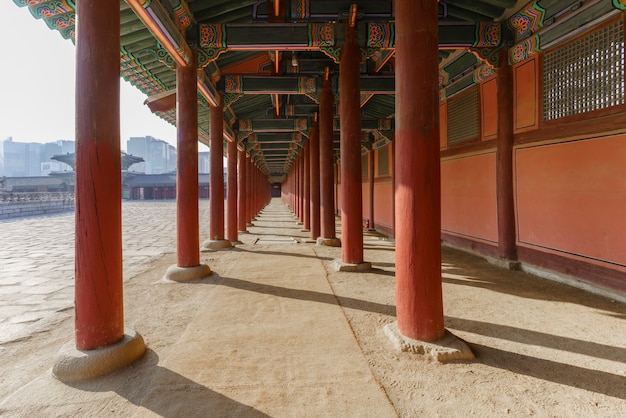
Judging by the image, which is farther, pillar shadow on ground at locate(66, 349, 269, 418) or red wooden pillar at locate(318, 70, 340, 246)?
red wooden pillar at locate(318, 70, 340, 246)

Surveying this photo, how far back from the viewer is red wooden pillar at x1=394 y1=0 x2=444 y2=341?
3.00 m

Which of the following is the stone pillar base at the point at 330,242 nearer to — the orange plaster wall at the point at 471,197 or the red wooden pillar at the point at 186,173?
the orange plaster wall at the point at 471,197

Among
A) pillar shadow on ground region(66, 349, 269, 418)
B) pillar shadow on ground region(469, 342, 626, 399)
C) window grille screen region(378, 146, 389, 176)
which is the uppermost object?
window grille screen region(378, 146, 389, 176)

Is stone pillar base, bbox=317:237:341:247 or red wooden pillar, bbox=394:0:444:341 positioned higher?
red wooden pillar, bbox=394:0:444:341

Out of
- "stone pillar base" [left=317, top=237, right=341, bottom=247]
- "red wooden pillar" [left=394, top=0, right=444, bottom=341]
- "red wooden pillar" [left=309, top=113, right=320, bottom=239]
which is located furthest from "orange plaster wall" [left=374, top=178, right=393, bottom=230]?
"red wooden pillar" [left=394, top=0, right=444, bottom=341]

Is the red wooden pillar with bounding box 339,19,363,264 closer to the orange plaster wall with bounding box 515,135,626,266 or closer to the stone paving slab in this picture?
the orange plaster wall with bounding box 515,135,626,266

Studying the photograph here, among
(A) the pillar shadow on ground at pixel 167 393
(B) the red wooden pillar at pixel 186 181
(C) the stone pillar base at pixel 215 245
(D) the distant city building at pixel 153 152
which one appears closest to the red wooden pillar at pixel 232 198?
(C) the stone pillar base at pixel 215 245

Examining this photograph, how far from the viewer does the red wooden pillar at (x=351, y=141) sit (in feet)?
19.9

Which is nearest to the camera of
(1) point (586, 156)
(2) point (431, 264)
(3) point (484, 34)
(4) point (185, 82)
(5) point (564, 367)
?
(5) point (564, 367)

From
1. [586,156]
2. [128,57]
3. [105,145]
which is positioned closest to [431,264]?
[105,145]

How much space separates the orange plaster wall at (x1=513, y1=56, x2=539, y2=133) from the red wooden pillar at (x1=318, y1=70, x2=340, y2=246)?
3904mm

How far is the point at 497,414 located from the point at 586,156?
4505 millimetres

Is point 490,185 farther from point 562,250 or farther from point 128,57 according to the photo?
point 128,57

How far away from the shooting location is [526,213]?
6082mm
